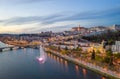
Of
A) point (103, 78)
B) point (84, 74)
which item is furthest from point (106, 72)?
point (84, 74)

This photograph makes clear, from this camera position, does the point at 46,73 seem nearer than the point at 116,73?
No

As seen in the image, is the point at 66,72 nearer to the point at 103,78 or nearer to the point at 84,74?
the point at 84,74

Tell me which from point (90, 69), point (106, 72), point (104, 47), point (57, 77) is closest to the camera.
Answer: point (106, 72)

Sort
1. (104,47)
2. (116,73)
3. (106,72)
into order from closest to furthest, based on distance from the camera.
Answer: (116,73), (106,72), (104,47)

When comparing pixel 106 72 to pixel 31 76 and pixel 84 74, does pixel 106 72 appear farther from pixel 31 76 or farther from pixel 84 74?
pixel 31 76

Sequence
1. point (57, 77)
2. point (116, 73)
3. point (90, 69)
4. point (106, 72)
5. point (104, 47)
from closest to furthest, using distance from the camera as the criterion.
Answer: point (116, 73) → point (106, 72) → point (57, 77) → point (90, 69) → point (104, 47)

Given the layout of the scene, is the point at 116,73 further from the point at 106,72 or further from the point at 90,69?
the point at 90,69

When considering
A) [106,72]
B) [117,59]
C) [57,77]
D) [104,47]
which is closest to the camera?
[106,72]

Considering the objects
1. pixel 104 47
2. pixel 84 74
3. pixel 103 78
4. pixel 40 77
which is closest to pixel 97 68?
pixel 84 74

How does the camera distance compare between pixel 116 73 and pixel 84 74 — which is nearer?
pixel 116 73
